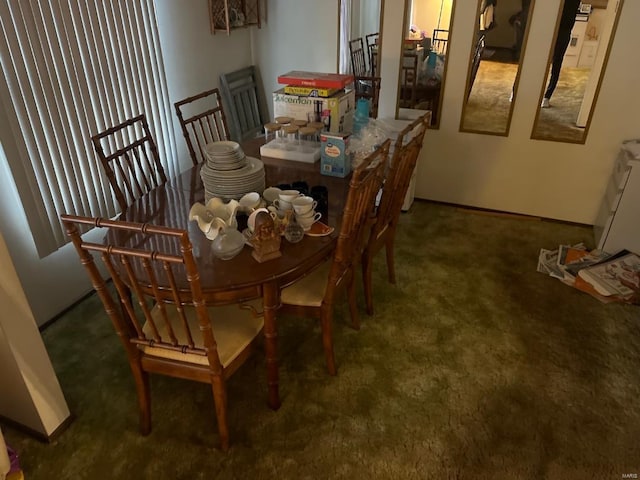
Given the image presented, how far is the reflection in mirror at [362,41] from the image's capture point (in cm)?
314

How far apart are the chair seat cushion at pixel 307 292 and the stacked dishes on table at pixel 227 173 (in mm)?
425

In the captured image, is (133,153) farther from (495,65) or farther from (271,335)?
(495,65)

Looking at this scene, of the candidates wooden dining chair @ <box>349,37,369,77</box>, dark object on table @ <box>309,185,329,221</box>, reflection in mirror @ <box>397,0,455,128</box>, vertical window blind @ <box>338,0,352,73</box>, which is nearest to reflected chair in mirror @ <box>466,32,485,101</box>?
reflection in mirror @ <box>397,0,455,128</box>

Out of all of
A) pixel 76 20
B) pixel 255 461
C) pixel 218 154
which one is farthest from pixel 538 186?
pixel 76 20

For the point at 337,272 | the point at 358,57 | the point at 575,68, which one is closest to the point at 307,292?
the point at 337,272

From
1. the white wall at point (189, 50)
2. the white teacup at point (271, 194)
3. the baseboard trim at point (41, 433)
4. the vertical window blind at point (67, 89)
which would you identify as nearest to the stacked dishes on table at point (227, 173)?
the white teacup at point (271, 194)

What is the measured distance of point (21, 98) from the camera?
2.00 meters

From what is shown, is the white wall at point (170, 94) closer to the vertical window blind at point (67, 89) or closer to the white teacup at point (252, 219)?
the vertical window blind at point (67, 89)

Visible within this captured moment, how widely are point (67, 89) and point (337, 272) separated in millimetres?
1518

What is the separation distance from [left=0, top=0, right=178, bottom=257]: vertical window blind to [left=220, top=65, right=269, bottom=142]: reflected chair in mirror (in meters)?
0.73

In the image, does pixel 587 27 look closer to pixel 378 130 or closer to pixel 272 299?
pixel 378 130

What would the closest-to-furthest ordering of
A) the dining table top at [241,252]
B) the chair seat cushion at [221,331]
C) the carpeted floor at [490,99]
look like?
1. the dining table top at [241,252]
2. the chair seat cushion at [221,331]
3. the carpeted floor at [490,99]

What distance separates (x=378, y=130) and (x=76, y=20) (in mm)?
1547

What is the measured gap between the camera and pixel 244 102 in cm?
355
